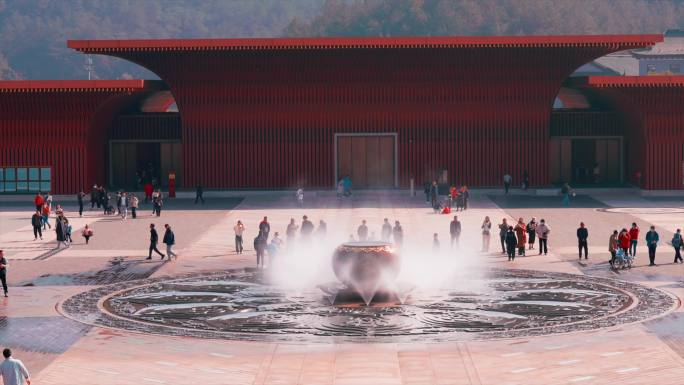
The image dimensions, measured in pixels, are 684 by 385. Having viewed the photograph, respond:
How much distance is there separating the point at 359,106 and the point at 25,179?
1684 centimetres

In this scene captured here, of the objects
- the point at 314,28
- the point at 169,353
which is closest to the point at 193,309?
the point at 169,353

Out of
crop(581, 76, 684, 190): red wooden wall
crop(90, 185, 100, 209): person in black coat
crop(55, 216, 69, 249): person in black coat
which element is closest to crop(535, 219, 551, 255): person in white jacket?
crop(55, 216, 69, 249): person in black coat

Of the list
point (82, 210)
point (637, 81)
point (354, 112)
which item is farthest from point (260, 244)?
point (637, 81)

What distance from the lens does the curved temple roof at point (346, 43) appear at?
194 ft

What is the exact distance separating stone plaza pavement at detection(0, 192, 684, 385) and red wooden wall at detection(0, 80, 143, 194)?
600 inches

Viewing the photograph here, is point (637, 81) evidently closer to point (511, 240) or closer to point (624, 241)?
point (511, 240)

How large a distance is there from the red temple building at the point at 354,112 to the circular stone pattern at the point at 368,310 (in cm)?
2746

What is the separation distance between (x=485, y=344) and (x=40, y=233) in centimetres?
2376

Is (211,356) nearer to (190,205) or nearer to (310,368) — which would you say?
(310,368)

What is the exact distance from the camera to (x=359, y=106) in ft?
204

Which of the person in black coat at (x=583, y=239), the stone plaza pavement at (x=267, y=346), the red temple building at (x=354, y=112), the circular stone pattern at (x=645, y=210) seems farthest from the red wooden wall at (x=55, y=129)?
the person in black coat at (x=583, y=239)

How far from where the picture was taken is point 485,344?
2494 cm

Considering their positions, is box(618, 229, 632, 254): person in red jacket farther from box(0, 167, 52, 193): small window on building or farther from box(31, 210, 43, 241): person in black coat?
box(0, 167, 52, 193): small window on building

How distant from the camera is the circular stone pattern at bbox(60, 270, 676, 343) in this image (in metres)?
26.4
